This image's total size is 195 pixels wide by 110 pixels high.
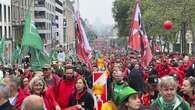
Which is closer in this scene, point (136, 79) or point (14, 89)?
point (14, 89)

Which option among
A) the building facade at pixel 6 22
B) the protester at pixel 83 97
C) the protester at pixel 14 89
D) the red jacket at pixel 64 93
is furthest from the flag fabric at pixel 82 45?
the building facade at pixel 6 22

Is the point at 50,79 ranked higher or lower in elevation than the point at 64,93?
higher

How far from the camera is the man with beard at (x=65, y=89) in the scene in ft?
36.4

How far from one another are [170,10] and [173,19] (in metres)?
1.01

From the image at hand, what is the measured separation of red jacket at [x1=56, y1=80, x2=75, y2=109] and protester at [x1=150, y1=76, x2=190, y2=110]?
436 cm

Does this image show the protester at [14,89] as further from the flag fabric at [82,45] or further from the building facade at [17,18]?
the building facade at [17,18]

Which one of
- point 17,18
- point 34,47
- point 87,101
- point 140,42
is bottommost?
point 87,101

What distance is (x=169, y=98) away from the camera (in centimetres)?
674

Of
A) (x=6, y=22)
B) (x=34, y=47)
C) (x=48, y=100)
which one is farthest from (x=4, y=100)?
(x=6, y=22)

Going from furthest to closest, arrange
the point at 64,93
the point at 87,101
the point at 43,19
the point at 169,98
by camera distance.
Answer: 1. the point at 43,19
2. the point at 64,93
3. the point at 87,101
4. the point at 169,98

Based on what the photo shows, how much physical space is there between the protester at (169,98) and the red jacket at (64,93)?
172 inches

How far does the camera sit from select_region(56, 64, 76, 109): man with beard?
11.1 metres

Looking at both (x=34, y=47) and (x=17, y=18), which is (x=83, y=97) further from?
(x=17, y=18)

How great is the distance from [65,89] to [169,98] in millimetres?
4635
